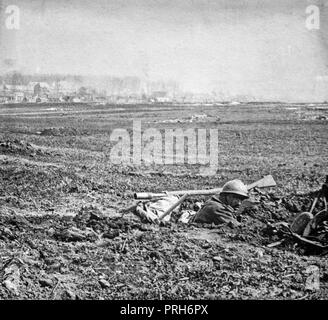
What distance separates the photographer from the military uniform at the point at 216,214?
6773mm

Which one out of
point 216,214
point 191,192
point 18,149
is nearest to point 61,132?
point 18,149

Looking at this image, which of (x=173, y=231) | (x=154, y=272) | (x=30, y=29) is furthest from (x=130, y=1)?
(x=154, y=272)

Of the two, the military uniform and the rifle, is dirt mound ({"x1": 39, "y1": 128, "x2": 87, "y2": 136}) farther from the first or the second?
the military uniform

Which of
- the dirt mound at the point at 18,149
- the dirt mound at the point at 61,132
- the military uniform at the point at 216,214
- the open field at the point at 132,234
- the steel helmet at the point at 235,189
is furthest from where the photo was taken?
the dirt mound at the point at 61,132

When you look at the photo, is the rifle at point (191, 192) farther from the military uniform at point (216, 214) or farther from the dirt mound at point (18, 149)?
the dirt mound at point (18, 149)

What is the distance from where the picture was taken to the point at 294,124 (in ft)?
62.1

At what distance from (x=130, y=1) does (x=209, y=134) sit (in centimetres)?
949

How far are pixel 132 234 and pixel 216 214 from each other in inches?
47.7

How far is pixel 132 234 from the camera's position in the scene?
6359mm

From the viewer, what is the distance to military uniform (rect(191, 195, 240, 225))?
6773 millimetres

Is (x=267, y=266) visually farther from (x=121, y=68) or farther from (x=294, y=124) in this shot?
(x=294, y=124)

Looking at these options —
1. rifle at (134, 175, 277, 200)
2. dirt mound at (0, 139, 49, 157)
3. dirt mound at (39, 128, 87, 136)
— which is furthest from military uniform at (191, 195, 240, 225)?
dirt mound at (39, 128, 87, 136)

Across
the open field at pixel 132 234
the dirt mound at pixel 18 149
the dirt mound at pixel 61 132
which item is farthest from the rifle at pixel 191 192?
the dirt mound at pixel 61 132

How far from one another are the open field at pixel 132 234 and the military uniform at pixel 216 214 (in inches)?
6.7
